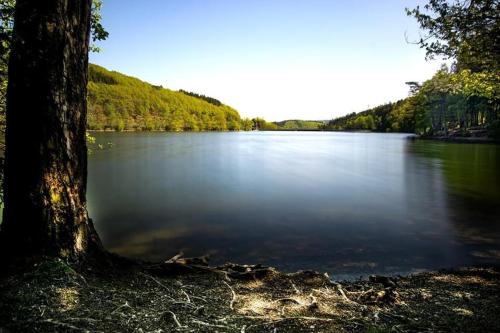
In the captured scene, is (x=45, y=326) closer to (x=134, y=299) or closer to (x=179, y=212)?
(x=134, y=299)

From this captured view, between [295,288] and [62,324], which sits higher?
[62,324]

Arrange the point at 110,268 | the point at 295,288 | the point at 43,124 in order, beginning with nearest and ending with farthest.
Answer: the point at 43,124, the point at 110,268, the point at 295,288

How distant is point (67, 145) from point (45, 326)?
238cm

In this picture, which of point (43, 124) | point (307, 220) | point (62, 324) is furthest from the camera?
point (307, 220)

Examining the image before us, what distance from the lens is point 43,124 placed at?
470 centimetres

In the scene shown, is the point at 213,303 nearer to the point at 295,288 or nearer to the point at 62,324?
the point at 295,288

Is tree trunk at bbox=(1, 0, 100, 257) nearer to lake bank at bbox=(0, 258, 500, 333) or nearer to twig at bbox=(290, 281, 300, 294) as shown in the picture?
lake bank at bbox=(0, 258, 500, 333)

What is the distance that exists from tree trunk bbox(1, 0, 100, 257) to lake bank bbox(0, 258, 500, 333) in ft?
1.78

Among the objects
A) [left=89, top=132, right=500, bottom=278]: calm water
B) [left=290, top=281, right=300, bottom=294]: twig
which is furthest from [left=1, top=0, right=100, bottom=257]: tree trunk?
[left=89, top=132, right=500, bottom=278]: calm water

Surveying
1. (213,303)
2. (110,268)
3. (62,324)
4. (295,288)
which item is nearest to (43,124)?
(110,268)

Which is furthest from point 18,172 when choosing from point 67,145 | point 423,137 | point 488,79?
point 423,137

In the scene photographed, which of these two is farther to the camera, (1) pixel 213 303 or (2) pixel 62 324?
(1) pixel 213 303

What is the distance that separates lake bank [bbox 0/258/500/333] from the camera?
3.93 m

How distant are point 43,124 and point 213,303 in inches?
A: 132
